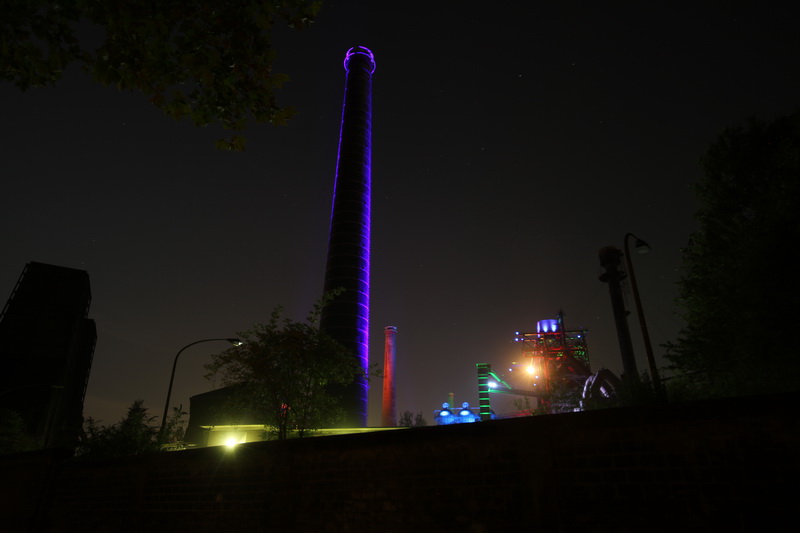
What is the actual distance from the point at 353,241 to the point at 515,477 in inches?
1537

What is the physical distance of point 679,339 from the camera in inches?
613

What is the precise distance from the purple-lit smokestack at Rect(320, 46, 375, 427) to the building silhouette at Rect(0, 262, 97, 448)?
2246 cm

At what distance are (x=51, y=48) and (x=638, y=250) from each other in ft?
49.1

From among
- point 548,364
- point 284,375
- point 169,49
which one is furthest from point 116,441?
point 548,364

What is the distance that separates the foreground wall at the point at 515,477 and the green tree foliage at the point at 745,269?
9569mm

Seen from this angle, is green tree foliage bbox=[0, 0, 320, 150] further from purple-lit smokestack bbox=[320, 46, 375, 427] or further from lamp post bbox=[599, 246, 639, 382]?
purple-lit smokestack bbox=[320, 46, 375, 427]

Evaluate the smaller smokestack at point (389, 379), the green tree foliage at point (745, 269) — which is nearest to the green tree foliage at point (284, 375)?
the green tree foliage at point (745, 269)

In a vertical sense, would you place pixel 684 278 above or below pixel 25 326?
below

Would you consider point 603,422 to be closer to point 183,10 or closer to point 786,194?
point 183,10

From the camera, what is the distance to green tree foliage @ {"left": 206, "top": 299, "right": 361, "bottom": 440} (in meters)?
19.6

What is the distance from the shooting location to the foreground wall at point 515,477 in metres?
4.36

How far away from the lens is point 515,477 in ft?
17.9

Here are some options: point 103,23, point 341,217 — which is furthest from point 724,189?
point 341,217

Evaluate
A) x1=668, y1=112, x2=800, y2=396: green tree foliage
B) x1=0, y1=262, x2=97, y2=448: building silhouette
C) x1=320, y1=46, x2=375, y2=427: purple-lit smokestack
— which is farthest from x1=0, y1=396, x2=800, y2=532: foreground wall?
x1=0, y1=262, x2=97, y2=448: building silhouette
